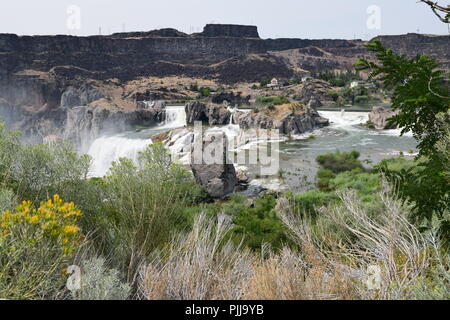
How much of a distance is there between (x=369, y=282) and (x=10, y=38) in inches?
3442

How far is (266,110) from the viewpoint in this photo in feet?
105

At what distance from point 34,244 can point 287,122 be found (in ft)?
91.4

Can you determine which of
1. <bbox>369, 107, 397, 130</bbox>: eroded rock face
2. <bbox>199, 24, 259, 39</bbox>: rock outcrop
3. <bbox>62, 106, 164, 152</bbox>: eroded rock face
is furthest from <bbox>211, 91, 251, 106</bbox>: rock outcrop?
<bbox>199, 24, 259, 39</bbox>: rock outcrop

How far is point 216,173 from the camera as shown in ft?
56.1

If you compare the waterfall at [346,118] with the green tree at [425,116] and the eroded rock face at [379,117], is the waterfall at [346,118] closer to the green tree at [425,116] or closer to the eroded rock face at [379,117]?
the eroded rock face at [379,117]

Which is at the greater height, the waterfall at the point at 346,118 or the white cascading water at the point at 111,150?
the waterfall at the point at 346,118

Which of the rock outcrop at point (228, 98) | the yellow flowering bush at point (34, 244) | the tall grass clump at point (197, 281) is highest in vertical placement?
the rock outcrop at point (228, 98)

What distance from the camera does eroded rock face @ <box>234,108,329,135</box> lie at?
30078 mm

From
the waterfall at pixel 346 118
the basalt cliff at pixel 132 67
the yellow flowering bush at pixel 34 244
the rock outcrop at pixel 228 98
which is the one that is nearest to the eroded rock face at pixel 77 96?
the basalt cliff at pixel 132 67

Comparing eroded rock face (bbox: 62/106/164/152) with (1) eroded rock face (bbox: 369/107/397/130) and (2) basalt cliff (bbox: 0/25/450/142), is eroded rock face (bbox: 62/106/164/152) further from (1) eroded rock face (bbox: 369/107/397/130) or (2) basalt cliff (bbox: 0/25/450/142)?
(1) eroded rock face (bbox: 369/107/397/130)

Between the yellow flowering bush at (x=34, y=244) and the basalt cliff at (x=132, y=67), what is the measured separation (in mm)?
28442

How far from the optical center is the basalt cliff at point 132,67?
48.8 m

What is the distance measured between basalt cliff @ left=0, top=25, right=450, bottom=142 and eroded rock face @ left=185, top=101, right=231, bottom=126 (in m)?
6.37
